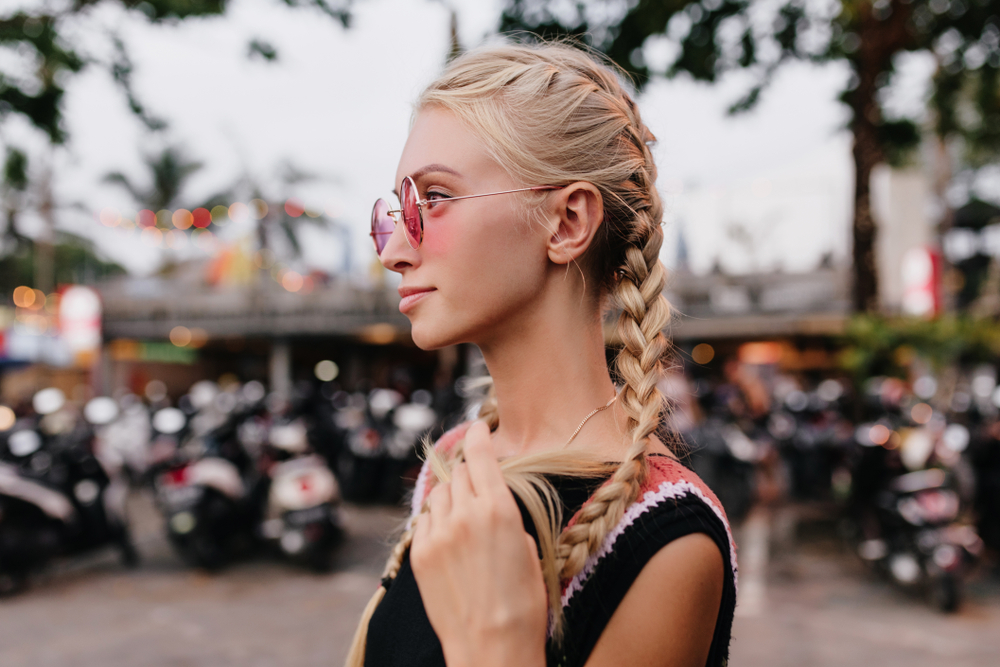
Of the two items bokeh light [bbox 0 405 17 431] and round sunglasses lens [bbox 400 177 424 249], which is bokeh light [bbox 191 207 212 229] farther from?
round sunglasses lens [bbox 400 177 424 249]

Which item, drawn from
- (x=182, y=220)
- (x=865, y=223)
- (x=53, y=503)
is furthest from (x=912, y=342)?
(x=182, y=220)

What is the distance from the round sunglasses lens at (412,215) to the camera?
3.16 feet

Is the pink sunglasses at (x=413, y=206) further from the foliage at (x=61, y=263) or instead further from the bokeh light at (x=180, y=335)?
the foliage at (x=61, y=263)

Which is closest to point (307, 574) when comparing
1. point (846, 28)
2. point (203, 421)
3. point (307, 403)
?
point (203, 421)

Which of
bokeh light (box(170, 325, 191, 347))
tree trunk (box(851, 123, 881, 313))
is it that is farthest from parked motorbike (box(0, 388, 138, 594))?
bokeh light (box(170, 325, 191, 347))

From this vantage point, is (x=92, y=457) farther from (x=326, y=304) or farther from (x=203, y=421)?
(x=326, y=304)

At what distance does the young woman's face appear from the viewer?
937 millimetres

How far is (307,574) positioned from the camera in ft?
17.8

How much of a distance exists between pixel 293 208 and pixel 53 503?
17.4 metres

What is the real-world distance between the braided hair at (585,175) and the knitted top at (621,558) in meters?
0.02

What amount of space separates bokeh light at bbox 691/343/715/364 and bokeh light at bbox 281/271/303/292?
11558 mm

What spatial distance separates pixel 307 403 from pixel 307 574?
3757 millimetres

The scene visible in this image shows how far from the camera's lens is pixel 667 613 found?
2.54 feet

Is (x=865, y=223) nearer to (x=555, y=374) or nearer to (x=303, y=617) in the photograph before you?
(x=303, y=617)
